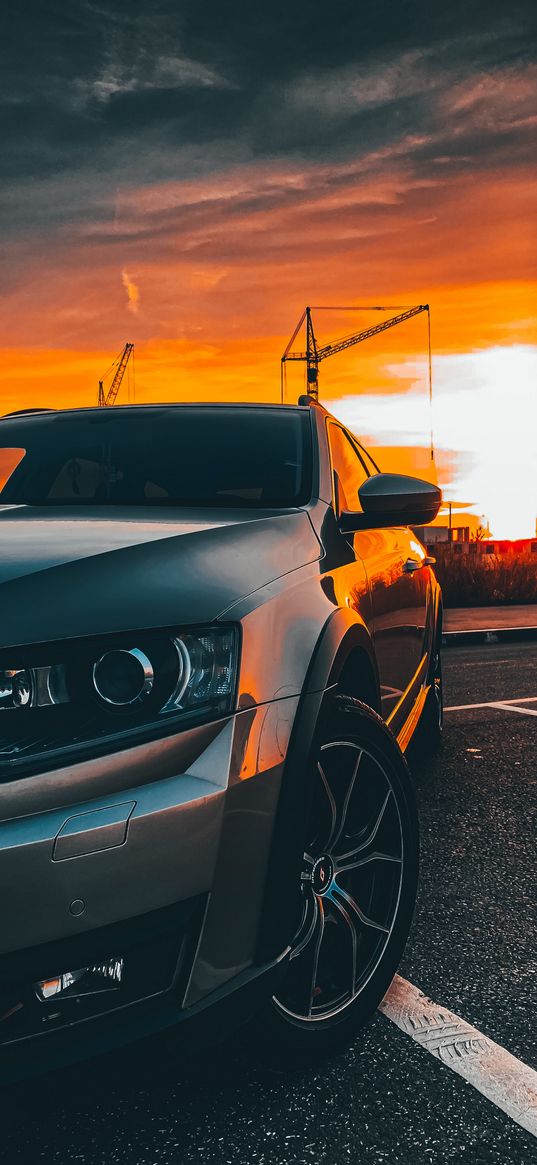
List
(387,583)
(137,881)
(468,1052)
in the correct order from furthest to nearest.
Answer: (387,583)
(468,1052)
(137,881)

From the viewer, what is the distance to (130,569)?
6.47ft

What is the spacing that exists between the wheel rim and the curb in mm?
8628

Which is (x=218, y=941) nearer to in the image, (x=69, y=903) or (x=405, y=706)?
(x=69, y=903)

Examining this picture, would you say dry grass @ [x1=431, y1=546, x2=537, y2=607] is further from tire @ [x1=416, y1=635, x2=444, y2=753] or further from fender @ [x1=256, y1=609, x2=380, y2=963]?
fender @ [x1=256, y1=609, x2=380, y2=963]

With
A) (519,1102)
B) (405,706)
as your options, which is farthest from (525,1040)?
(405,706)

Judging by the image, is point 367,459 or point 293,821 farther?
point 367,459

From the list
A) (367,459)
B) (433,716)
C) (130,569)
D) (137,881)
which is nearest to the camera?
(137,881)

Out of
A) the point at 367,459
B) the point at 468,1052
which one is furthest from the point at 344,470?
the point at 468,1052

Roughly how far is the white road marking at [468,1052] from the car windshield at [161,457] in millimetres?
1397

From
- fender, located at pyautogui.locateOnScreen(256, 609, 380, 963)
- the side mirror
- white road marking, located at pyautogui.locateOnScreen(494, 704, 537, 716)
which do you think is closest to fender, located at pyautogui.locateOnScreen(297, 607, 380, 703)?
fender, located at pyautogui.locateOnScreen(256, 609, 380, 963)

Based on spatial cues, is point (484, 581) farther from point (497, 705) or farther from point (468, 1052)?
point (468, 1052)

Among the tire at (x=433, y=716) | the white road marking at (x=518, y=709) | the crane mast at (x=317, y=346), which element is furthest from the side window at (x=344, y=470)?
the crane mast at (x=317, y=346)

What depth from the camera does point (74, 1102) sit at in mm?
2133

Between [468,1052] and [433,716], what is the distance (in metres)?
3.21
